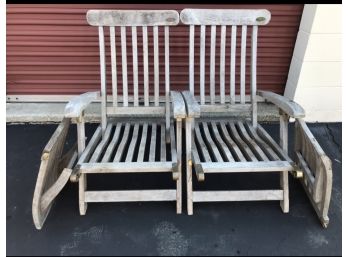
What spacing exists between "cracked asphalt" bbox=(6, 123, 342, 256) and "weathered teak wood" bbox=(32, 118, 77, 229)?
15 cm

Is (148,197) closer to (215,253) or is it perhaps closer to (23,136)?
(215,253)

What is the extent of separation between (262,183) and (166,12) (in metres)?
1.50

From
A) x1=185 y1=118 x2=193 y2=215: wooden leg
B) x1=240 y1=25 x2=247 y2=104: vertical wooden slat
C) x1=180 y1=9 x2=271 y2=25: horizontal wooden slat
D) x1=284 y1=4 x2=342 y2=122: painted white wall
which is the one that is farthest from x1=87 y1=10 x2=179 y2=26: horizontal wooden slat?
x1=284 y1=4 x2=342 y2=122: painted white wall

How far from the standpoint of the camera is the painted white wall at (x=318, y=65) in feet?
10.4

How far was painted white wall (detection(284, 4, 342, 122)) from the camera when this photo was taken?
10.4 feet

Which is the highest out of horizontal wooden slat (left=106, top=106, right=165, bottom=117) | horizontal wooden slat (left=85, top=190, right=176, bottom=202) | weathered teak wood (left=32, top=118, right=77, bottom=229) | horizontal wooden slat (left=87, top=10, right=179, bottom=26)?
horizontal wooden slat (left=87, top=10, right=179, bottom=26)

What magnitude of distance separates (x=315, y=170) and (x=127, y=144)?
4.49ft

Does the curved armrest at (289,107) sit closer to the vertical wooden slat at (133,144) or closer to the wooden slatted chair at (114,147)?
the wooden slatted chair at (114,147)

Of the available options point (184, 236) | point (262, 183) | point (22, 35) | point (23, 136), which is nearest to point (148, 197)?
point (184, 236)

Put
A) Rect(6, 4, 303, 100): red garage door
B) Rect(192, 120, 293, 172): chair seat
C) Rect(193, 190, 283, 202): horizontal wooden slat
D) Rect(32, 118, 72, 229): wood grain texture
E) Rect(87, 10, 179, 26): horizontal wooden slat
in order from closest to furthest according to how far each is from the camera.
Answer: Rect(32, 118, 72, 229): wood grain texture → Rect(192, 120, 293, 172): chair seat → Rect(193, 190, 283, 202): horizontal wooden slat → Rect(87, 10, 179, 26): horizontal wooden slat → Rect(6, 4, 303, 100): red garage door

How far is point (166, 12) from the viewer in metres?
2.69

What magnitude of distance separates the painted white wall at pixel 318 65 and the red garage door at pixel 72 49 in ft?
0.52

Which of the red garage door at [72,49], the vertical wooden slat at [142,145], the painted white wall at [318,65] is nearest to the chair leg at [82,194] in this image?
the vertical wooden slat at [142,145]

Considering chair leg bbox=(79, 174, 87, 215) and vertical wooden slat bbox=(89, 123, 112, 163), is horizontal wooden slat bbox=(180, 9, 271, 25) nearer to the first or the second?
vertical wooden slat bbox=(89, 123, 112, 163)
